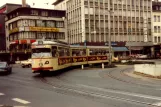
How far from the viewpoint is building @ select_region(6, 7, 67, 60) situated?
69.1m

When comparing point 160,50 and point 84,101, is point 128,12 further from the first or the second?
point 84,101

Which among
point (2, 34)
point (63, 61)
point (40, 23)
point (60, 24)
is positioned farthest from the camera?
point (2, 34)

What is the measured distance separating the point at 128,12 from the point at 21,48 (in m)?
29.9

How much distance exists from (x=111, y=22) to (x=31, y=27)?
20.5 m

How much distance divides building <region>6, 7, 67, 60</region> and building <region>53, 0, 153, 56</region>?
135 inches

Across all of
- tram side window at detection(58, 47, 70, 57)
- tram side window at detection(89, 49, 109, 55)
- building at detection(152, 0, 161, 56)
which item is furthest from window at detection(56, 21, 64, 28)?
tram side window at detection(58, 47, 70, 57)

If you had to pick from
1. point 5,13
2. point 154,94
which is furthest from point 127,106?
point 5,13

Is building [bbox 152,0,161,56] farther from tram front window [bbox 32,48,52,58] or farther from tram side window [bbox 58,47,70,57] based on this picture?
tram front window [bbox 32,48,52,58]

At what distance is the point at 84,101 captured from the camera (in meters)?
10.6

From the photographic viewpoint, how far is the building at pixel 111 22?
68688 mm

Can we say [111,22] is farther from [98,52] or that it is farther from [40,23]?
[98,52]

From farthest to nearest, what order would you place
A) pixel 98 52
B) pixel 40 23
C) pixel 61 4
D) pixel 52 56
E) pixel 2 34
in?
pixel 2 34 → pixel 61 4 → pixel 40 23 → pixel 98 52 → pixel 52 56

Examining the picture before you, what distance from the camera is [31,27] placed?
6888cm

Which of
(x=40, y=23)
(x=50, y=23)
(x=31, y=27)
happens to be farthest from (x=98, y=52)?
(x=50, y=23)
